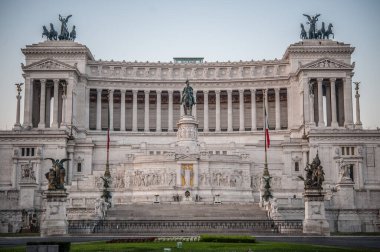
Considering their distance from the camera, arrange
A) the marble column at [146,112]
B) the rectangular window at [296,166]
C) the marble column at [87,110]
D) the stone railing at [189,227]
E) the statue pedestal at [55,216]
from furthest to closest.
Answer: the marble column at [146,112] < the marble column at [87,110] < the rectangular window at [296,166] < the stone railing at [189,227] < the statue pedestal at [55,216]

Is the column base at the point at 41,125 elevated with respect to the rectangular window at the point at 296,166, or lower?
elevated

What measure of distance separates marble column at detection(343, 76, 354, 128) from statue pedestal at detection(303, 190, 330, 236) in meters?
52.9

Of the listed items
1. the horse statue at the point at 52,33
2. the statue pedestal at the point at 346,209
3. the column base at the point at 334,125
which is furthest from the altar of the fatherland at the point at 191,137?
the horse statue at the point at 52,33

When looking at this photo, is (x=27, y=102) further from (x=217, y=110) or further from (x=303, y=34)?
(x=303, y=34)

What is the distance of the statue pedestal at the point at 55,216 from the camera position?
5200cm

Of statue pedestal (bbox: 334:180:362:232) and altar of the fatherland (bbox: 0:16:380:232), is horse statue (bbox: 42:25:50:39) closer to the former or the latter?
altar of the fatherland (bbox: 0:16:380:232)

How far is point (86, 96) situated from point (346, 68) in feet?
156

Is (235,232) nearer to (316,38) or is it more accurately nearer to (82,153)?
(82,153)

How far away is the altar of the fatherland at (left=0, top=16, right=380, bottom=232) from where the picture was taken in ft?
244

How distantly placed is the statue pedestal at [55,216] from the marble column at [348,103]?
Answer: 63984mm

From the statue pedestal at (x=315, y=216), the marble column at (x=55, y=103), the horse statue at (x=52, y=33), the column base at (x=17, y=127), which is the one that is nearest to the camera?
the statue pedestal at (x=315, y=216)

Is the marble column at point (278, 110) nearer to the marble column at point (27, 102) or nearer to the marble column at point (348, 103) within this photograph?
the marble column at point (348, 103)

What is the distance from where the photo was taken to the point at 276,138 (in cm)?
11050

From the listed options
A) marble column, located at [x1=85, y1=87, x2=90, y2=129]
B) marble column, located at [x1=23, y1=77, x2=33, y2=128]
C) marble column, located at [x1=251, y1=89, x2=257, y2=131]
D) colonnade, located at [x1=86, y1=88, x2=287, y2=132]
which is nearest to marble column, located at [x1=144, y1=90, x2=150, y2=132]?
colonnade, located at [x1=86, y1=88, x2=287, y2=132]
